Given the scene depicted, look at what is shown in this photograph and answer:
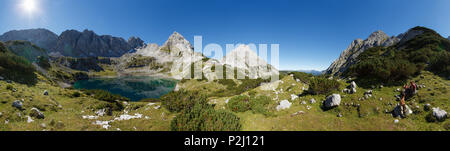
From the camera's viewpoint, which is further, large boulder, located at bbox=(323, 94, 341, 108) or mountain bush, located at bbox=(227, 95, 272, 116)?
mountain bush, located at bbox=(227, 95, 272, 116)

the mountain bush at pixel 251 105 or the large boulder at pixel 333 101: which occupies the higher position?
the large boulder at pixel 333 101

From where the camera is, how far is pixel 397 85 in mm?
15242

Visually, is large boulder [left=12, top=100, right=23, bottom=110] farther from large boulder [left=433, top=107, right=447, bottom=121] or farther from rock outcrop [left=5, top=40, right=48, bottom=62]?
rock outcrop [left=5, top=40, right=48, bottom=62]

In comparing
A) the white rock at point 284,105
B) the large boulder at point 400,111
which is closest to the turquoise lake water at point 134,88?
the white rock at point 284,105

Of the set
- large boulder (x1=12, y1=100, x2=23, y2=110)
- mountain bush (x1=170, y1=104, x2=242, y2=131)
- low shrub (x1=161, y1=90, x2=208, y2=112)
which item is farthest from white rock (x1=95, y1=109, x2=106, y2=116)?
mountain bush (x1=170, y1=104, x2=242, y2=131)

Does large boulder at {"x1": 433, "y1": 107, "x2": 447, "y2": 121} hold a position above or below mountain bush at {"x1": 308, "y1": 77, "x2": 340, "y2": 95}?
below

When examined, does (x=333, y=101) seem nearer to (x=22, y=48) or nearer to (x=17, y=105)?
(x=17, y=105)

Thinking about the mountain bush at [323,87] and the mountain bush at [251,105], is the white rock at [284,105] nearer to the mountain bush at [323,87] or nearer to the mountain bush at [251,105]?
the mountain bush at [251,105]

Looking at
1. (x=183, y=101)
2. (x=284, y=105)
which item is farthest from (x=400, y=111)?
(x=183, y=101)

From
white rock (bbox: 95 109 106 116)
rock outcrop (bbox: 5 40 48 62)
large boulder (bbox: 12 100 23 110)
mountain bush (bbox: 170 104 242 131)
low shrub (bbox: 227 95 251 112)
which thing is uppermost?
rock outcrop (bbox: 5 40 48 62)

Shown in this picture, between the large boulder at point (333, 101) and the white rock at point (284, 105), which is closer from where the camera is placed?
the large boulder at point (333, 101)
